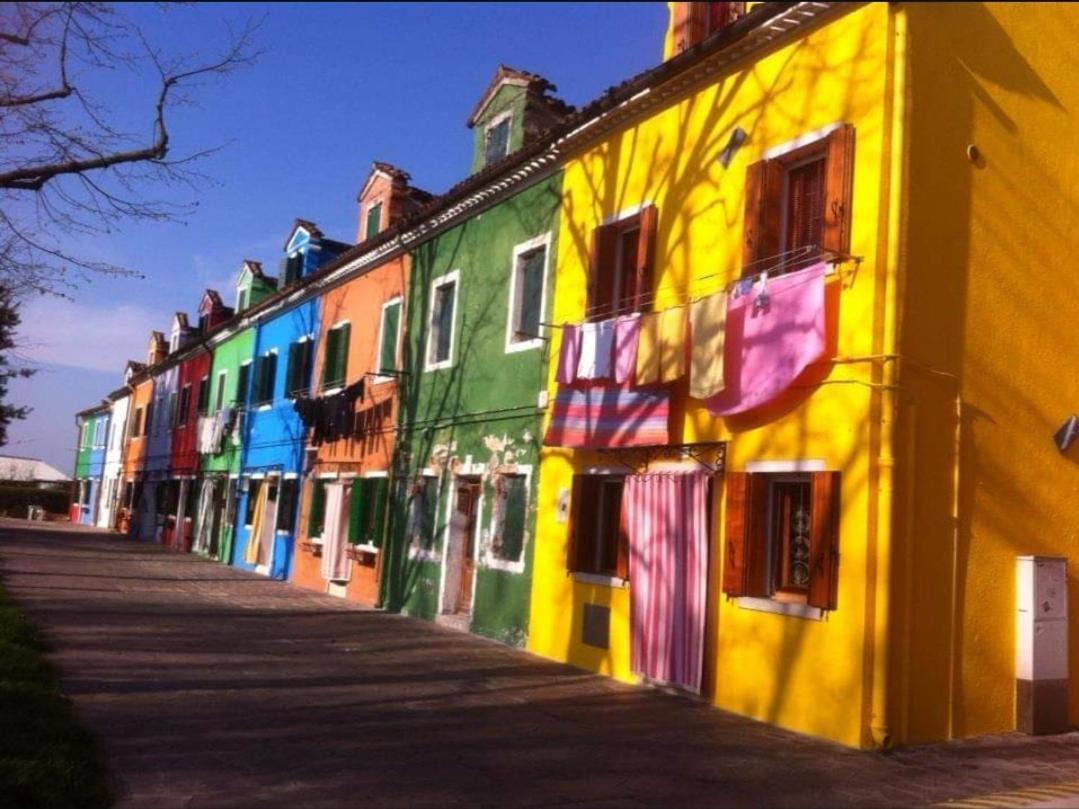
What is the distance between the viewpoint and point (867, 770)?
664 centimetres

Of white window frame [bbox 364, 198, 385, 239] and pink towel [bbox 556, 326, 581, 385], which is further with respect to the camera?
white window frame [bbox 364, 198, 385, 239]

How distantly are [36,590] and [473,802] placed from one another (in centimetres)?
1207

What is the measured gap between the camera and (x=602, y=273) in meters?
11.3

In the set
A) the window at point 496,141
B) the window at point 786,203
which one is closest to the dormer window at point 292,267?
the window at point 496,141

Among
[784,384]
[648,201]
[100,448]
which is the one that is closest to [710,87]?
[648,201]

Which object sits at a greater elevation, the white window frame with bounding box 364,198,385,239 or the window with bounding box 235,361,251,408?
the white window frame with bounding box 364,198,385,239

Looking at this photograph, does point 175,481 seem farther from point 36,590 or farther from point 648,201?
point 648,201

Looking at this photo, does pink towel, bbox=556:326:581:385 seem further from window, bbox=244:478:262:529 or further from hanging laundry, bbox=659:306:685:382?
window, bbox=244:478:262:529

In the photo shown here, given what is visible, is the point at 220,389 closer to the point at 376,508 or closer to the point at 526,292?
the point at 376,508

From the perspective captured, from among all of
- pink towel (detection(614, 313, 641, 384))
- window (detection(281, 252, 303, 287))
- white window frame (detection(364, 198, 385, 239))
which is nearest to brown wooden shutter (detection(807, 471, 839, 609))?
pink towel (detection(614, 313, 641, 384))

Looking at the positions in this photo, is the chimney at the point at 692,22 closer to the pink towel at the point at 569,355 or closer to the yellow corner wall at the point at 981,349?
the yellow corner wall at the point at 981,349

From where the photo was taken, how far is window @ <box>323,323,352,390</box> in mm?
19109

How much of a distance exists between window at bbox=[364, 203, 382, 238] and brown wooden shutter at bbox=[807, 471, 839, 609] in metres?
14.3

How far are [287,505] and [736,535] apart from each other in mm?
14649
